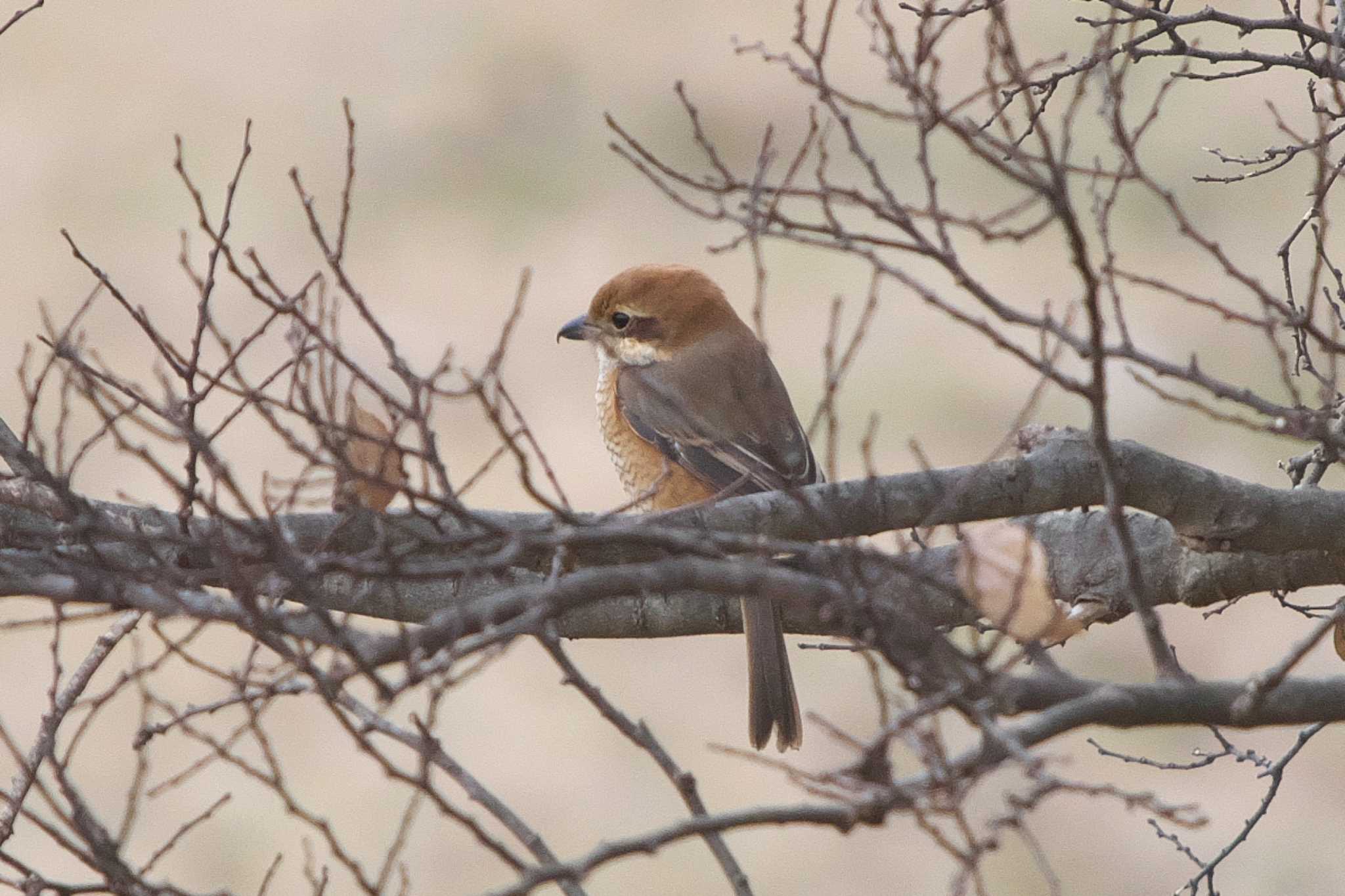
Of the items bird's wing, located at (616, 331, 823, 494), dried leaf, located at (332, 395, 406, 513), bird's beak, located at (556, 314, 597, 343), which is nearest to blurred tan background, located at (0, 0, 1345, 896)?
bird's wing, located at (616, 331, 823, 494)

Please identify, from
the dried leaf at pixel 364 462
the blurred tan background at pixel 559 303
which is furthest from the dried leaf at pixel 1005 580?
the blurred tan background at pixel 559 303

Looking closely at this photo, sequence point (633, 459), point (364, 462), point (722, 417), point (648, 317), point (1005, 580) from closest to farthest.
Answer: point (1005, 580)
point (364, 462)
point (722, 417)
point (633, 459)
point (648, 317)

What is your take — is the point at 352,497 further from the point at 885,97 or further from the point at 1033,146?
the point at 885,97

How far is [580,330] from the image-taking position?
20.4 ft

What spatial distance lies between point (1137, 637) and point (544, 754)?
3433 mm

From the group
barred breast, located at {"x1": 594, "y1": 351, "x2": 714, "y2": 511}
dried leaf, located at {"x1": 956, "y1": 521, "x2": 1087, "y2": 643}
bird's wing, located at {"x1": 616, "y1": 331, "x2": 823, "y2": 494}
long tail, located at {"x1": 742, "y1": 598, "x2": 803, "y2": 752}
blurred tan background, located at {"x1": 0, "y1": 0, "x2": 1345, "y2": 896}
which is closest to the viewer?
dried leaf, located at {"x1": 956, "y1": 521, "x2": 1087, "y2": 643}

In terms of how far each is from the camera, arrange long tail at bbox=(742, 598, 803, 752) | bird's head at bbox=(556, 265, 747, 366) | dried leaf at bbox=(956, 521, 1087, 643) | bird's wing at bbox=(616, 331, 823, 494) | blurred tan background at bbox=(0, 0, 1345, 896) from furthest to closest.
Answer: blurred tan background at bbox=(0, 0, 1345, 896) < bird's head at bbox=(556, 265, 747, 366) < bird's wing at bbox=(616, 331, 823, 494) < long tail at bbox=(742, 598, 803, 752) < dried leaf at bbox=(956, 521, 1087, 643)

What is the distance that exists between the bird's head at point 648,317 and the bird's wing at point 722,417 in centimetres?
7

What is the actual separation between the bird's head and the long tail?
4.48 feet

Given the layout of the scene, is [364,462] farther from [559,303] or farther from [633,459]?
[559,303]

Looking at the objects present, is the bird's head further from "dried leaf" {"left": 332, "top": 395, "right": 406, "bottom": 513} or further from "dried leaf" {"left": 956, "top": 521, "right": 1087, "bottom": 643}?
"dried leaf" {"left": 956, "top": 521, "right": 1087, "bottom": 643}

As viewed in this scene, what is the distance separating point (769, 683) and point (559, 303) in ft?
28.3

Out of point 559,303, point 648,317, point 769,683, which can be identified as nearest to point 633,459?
point 648,317

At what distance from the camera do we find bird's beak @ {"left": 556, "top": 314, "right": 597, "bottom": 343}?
6195 mm
